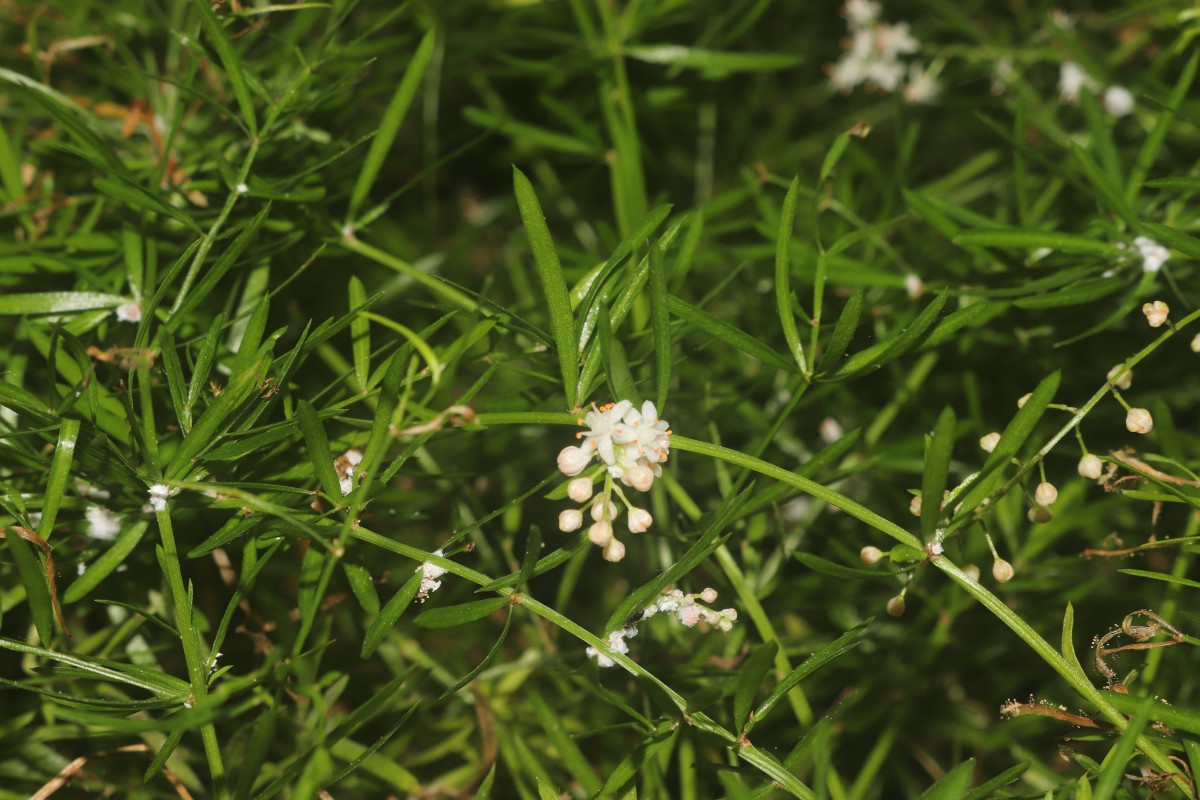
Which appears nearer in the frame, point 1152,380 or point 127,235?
point 127,235

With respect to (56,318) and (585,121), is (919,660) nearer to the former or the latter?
(585,121)

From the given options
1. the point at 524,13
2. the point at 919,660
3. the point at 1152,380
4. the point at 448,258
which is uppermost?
the point at 524,13

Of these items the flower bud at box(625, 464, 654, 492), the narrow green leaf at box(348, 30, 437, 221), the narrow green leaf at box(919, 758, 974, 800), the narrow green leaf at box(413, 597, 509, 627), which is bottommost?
the narrow green leaf at box(919, 758, 974, 800)

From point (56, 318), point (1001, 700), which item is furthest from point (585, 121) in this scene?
Result: point (1001, 700)

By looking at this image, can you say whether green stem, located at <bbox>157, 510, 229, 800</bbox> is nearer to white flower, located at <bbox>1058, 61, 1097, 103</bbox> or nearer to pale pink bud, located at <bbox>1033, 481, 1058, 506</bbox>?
pale pink bud, located at <bbox>1033, 481, 1058, 506</bbox>

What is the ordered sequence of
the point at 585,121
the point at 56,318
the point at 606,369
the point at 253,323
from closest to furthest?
1. the point at 606,369
2. the point at 253,323
3. the point at 56,318
4. the point at 585,121

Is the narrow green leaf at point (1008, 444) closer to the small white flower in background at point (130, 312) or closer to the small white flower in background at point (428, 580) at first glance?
the small white flower in background at point (428, 580)

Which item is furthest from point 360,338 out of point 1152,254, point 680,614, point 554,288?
point 1152,254

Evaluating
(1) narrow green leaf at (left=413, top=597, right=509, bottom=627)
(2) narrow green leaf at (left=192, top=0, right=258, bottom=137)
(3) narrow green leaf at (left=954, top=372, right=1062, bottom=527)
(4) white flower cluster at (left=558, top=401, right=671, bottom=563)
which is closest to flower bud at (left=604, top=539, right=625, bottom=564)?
(4) white flower cluster at (left=558, top=401, right=671, bottom=563)
